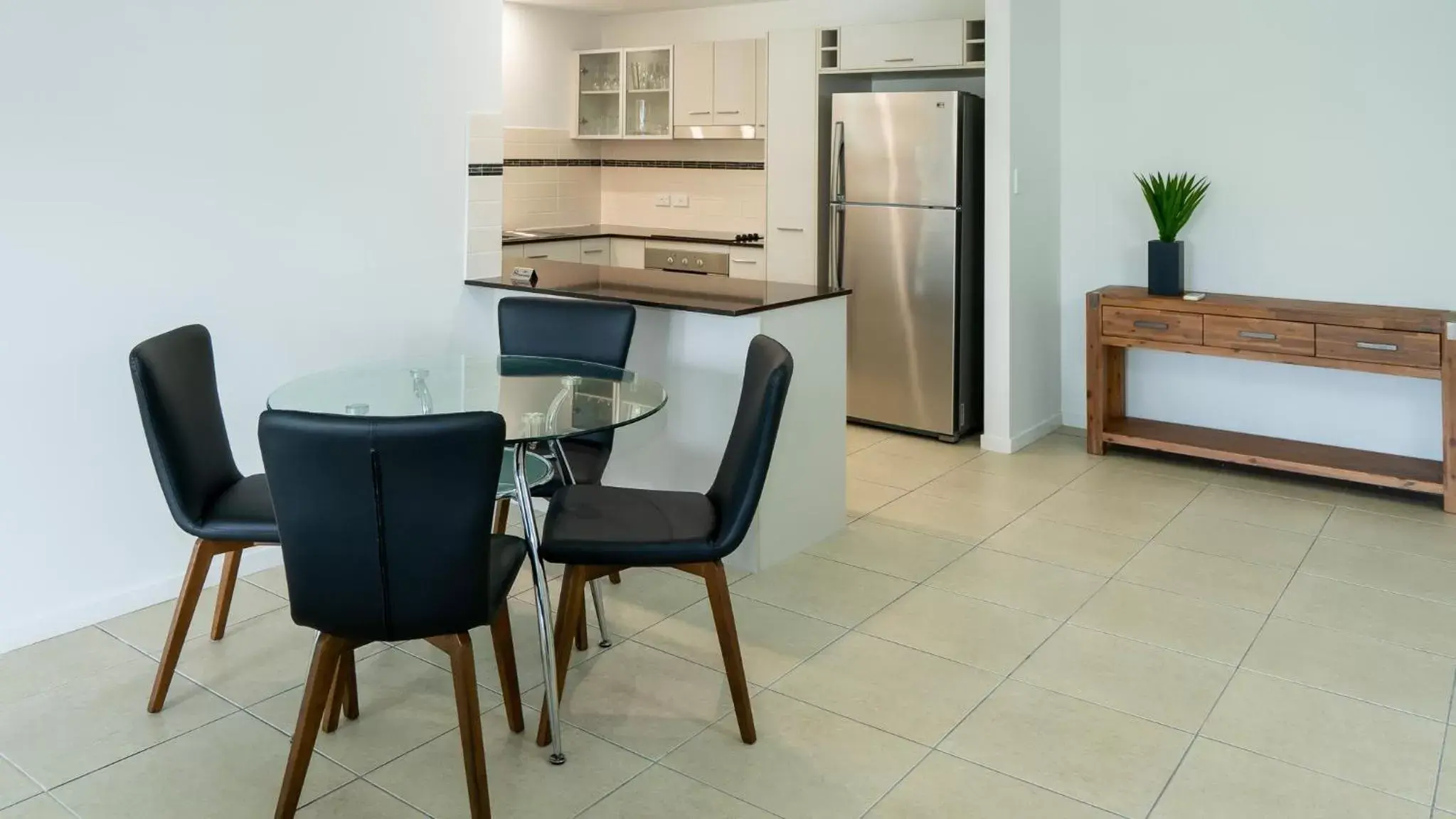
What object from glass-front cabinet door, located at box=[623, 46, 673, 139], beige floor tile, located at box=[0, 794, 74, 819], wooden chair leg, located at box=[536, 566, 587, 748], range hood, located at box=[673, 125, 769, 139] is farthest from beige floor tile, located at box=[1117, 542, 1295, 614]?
glass-front cabinet door, located at box=[623, 46, 673, 139]

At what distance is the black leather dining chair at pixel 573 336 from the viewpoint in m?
3.49

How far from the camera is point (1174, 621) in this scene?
132 inches

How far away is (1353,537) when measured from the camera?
13.4 feet

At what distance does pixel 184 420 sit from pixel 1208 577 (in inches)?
121

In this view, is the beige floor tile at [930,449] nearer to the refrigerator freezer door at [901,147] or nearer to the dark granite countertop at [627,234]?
the refrigerator freezer door at [901,147]

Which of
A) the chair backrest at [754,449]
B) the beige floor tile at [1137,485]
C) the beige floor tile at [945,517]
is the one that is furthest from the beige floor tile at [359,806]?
the beige floor tile at [1137,485]

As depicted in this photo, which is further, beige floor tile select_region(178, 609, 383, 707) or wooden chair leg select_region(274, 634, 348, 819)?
beige floor tile select_region(178, 609, 383, 707)

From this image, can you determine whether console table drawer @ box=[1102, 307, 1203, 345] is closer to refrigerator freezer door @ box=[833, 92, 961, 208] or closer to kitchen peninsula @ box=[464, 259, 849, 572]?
refrigerator freezer door @ box=[833, 92, 961, 208]

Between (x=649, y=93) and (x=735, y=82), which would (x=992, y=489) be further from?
(x=649, y=93)

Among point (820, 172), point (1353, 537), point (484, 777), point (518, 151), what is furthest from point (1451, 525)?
point (518, 151)

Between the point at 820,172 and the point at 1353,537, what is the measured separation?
304 cm

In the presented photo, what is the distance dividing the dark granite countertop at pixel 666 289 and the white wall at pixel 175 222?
0.43 m

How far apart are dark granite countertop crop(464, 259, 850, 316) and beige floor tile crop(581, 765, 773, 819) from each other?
153cm

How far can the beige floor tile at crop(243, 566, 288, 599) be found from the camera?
357 centimetres
